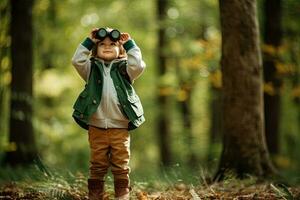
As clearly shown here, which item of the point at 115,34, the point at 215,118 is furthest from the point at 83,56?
the point at 215,118

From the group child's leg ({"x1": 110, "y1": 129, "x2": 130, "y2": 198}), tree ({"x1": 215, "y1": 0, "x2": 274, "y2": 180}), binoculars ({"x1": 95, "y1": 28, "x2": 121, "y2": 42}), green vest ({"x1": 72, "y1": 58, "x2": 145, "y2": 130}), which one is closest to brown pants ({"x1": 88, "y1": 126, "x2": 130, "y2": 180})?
child's leg ({"x1": 110, "y1": 129, "x2": 130, "y2": 198})

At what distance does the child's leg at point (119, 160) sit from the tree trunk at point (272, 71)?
7.27 metres

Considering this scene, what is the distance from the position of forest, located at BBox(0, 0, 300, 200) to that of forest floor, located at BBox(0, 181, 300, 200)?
16mm

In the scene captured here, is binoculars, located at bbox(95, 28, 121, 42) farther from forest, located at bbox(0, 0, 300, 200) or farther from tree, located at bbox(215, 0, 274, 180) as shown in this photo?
tree, located at bbox(215, 0, 274, 180)

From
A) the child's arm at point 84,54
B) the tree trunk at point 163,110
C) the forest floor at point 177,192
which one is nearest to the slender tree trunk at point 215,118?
the tree trunk at point 163,110

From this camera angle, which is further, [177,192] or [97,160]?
[177,192]

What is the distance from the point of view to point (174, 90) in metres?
14.5

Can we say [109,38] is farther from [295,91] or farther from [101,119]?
[295,91]

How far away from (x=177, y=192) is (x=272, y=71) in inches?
→ 287

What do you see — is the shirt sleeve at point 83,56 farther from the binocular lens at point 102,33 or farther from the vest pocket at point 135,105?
the vest pocket at point 135,105

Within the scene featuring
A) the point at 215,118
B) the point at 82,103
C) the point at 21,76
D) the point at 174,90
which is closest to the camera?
the point at 82,103

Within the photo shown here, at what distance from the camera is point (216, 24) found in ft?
51.7

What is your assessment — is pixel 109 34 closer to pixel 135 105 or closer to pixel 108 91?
pixel 108 91

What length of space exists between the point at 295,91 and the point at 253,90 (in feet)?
24.2
